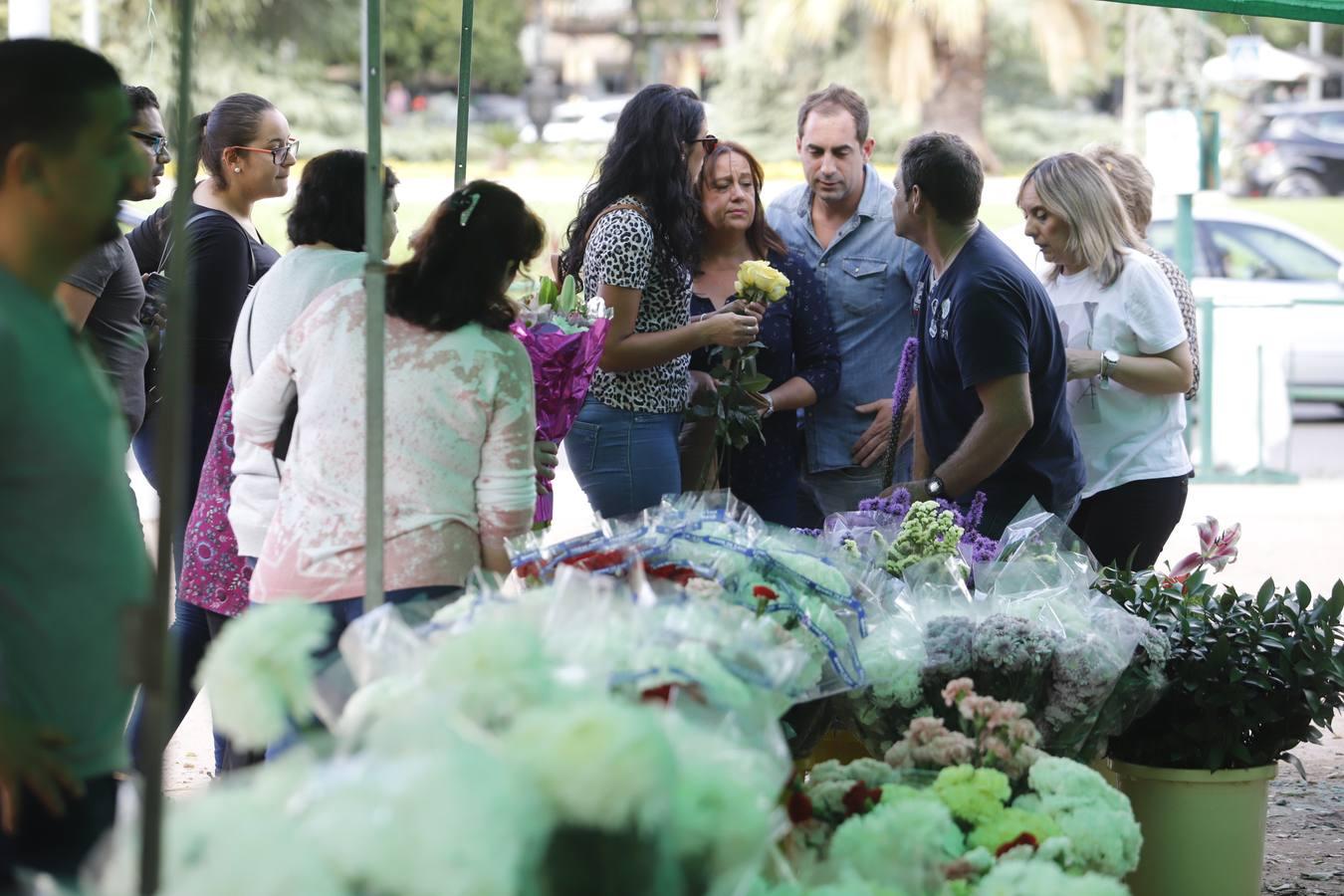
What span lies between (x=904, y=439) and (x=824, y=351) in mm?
331

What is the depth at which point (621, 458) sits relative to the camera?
3.81 metres

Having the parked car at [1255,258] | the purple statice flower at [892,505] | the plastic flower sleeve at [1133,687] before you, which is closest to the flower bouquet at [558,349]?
the purple statice flower at [892,505]

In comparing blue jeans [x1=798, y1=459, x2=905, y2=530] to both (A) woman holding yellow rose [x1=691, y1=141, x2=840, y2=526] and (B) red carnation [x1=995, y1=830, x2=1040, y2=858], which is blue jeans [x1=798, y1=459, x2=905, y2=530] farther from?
(B) red carnation [x1=995, y1=830, x2=1040, y2=858]

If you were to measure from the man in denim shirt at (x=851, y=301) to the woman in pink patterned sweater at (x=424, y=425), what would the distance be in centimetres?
191

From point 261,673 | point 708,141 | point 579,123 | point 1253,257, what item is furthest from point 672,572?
point 579,123

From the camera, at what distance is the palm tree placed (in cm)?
2220

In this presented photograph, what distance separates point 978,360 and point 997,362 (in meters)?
0.04

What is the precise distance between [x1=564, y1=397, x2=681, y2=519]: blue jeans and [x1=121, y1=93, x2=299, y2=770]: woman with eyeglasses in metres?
0.85

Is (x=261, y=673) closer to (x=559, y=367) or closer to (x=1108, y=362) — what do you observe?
(x=559, y=367)

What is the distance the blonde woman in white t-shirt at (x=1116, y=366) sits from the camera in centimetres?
397

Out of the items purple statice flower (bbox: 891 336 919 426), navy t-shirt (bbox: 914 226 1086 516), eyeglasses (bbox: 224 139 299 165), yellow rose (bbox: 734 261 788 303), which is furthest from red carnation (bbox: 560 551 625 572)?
eyeglasses (bbox: 224 139 299 165)

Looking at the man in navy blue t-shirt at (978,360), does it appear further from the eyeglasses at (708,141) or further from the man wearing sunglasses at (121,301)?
the man wearing sunglasses at (121,301)

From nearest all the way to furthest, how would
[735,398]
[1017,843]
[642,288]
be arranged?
[1017,843] → [642,288] → [735,398]

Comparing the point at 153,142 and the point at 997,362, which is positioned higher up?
the point at 153,142
